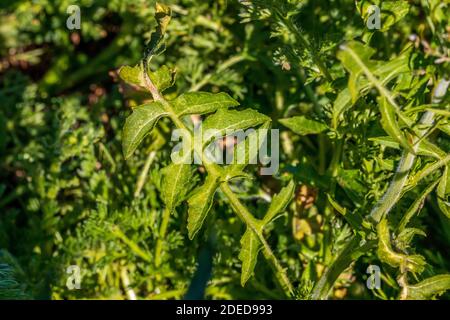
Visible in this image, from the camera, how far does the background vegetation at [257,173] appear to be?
1.47m

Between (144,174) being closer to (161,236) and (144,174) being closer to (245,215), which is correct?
(161,236)

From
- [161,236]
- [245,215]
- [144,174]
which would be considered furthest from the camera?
[144,174]

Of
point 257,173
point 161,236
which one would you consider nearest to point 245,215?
point 161,236

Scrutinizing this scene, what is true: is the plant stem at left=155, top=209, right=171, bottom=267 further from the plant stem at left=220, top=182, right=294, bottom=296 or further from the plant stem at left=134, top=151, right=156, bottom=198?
the plant stem at left=220, top=182, right=294, bottom=296

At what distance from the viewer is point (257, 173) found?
2016 millimetres

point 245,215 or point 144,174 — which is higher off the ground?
point 144,174

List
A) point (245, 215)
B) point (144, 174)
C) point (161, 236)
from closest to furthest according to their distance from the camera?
point (245, 215) < point (161, 236) < point (144, 174)

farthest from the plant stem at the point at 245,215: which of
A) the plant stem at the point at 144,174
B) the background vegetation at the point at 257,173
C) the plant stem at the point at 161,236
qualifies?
the plant stem at the point at 144,174

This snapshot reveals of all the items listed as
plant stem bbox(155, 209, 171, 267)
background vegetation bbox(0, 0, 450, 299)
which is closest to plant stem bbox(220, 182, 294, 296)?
background vegetation bbox(0, 0, 450, 299)

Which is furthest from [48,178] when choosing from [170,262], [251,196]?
[251,196]

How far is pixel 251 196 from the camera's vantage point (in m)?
1.90

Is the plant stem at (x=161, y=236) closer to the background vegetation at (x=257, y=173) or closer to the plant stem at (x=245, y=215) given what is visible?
the background vegetation at (x=257, y=173)

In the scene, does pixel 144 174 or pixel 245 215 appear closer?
pixel 245 215

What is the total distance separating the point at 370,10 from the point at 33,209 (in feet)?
3.44
